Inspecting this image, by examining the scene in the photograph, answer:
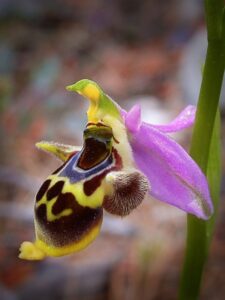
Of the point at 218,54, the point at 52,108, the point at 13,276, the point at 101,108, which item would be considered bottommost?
the point at 13,276

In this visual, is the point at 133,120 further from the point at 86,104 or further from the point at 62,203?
the point at 86,104

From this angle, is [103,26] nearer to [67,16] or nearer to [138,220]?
[67,16]

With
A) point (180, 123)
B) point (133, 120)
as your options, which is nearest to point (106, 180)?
point (133, 120)

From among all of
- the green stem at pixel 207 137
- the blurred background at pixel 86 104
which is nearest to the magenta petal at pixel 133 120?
the green stem at pixel 207 137

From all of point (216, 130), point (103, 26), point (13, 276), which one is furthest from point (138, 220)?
point (103, 26)

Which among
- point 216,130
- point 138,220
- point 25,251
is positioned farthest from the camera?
point 138,220

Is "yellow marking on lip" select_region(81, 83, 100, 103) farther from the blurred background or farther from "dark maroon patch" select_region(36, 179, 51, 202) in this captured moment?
the blurred background
